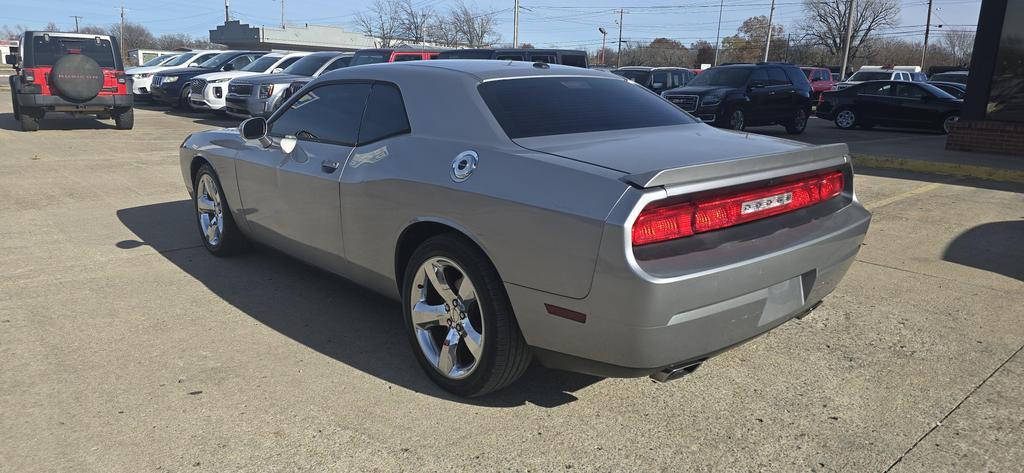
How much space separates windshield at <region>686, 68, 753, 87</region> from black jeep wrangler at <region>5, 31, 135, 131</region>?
1189 cm

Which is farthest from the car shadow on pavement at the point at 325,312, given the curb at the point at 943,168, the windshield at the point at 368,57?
the windshield at the point at 368,57

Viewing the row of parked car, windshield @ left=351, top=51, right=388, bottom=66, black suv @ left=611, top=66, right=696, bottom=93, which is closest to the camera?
windshield @ left=351, top=51, right=388, bottom=66

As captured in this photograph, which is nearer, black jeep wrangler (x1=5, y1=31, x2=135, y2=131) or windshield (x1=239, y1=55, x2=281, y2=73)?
black jeep wrangler (x1=5, y1=31, x2=135, y2=131)

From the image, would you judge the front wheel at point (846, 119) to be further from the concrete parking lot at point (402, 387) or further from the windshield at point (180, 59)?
the windshield at point (180, 59)

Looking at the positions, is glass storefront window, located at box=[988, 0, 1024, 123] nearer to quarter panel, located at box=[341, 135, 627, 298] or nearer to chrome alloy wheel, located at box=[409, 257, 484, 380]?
quarter panel, located at box=[341, 135, 627, 298]

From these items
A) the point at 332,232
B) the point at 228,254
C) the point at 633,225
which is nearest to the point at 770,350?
the point at 633,225

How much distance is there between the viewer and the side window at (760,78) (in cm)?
1603

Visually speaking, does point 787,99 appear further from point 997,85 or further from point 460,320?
point 460,320

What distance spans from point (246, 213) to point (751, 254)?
3478mm

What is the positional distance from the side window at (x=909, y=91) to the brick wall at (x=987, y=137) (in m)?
6.07

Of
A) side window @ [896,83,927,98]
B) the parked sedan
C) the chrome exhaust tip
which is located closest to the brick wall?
the parked sedan

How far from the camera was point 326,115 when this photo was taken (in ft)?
14.2

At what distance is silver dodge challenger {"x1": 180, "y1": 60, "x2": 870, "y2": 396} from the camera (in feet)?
8.91

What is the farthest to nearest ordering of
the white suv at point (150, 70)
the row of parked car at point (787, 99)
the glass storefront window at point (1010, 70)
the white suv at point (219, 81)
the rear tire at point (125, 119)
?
1. the white suv at point (150, 70)
2. the white suv at point (219, 81)
3. the row of parked car at point (787, 99)
4. the rear tire at point (125, 119)
5. the glass storefront window at point (1010, 70)
